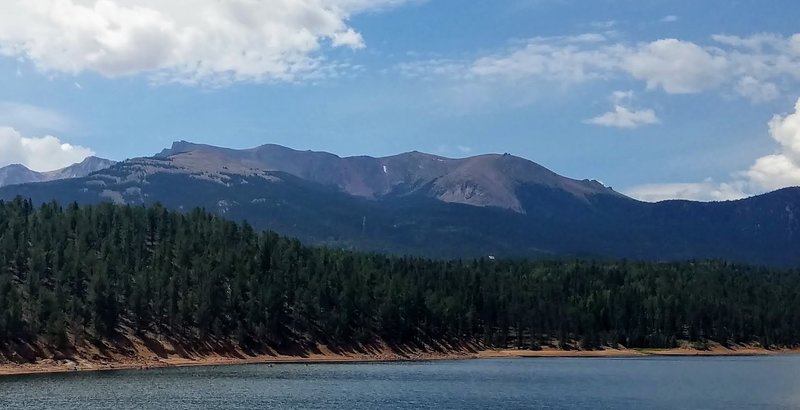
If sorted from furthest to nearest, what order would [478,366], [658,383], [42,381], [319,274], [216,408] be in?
[319,274] < [478,366] < [658,383] < [42,381] < [216,408]

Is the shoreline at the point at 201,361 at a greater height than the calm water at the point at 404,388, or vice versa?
the calm water at the point at 404,388

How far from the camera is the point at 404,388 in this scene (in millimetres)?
115562

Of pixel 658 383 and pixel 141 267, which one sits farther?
pixel 141 267

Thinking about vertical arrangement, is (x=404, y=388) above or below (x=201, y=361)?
above

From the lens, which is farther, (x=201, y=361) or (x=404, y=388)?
(x=201, y=361)

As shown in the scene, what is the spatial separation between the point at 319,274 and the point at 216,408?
10729 centimetres

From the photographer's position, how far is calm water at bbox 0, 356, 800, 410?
96562 mm

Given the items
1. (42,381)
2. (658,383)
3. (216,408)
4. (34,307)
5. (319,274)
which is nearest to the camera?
(216,408)

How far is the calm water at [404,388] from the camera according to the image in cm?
9656

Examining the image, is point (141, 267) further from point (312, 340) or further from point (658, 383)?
point (658, 383)

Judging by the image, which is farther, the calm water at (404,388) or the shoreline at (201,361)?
the shoreline at (201,361)

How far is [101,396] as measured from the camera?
320ft

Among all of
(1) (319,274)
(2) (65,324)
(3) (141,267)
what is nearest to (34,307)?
(2) (65,324)

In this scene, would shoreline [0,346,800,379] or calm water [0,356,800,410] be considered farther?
shoreline [0,346,800,379]
